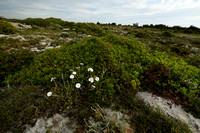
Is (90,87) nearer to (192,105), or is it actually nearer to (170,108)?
(170,108)

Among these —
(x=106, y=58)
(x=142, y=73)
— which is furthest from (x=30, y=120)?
(x=142, y=73)

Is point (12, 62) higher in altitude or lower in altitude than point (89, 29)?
lower

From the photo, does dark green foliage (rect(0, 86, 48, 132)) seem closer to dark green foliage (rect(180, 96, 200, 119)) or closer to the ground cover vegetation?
the ground cover vegetation

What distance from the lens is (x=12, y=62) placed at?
4660 millimetres

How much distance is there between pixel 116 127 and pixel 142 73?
246cm

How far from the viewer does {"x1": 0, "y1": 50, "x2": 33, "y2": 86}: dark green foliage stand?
4156mm

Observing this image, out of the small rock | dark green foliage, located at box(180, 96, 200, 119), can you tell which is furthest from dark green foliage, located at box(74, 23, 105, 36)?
dark green foliage, located at box(180, 96, 200, 119)

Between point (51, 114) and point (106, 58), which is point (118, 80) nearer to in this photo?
point (106, 58)

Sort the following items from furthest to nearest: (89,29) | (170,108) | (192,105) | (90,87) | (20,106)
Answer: (89,29) → (90,87) → (192,105) → (170,108) → (20,106)

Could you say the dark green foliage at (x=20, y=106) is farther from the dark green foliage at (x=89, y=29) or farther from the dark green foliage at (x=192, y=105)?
the dark green foliage at (x=89, y=29)

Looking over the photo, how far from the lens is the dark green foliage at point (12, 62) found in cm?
416

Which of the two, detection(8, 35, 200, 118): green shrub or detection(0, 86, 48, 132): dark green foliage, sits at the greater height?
detection(8, 35, 200, 118): green shrub

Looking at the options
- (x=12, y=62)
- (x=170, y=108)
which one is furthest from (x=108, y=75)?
(x=12, y=62)

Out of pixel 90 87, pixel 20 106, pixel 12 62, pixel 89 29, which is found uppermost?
pixel 89 29
